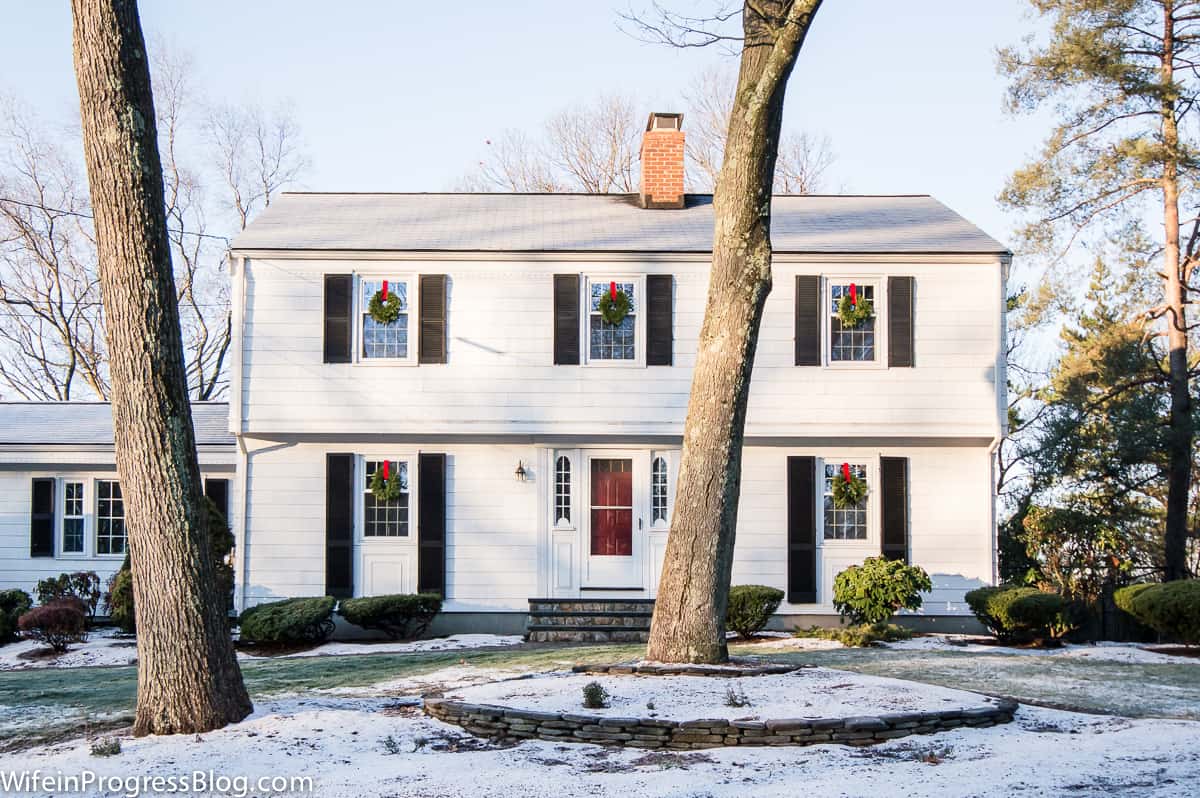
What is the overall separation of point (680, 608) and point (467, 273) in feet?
25.8

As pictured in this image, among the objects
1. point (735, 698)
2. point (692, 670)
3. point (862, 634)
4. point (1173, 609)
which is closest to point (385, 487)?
point (862, 634)

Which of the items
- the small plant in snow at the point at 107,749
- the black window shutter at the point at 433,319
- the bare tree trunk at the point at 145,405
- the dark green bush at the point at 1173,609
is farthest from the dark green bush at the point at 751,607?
the small plant in snow at the point at 107,749

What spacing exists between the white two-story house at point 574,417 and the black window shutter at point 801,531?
3 cm

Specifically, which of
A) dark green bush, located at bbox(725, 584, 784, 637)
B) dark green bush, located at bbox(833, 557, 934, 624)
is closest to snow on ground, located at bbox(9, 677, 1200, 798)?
dark green bush, located at bbox(833, 557, 934, 624)

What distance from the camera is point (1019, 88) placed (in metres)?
20.7

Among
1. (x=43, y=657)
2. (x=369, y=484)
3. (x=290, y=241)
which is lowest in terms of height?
(x=43, y=657)

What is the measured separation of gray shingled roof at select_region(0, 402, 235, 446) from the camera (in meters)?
19.2

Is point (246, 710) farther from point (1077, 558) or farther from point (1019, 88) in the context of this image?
point (1019, 88)

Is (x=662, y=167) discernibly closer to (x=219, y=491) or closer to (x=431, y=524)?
(x=431, y=524)

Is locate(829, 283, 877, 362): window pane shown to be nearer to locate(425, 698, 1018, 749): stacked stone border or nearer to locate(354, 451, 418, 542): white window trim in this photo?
locate(354, 451, 418, 542): white window trim

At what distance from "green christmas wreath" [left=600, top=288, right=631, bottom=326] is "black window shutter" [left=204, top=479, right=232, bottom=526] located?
22.4 feet

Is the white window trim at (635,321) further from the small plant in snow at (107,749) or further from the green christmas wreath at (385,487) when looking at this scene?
the small plant in snow at (107,749)

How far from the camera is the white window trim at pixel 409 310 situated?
655 inches

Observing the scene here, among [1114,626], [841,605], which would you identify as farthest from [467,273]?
[1114,626]
